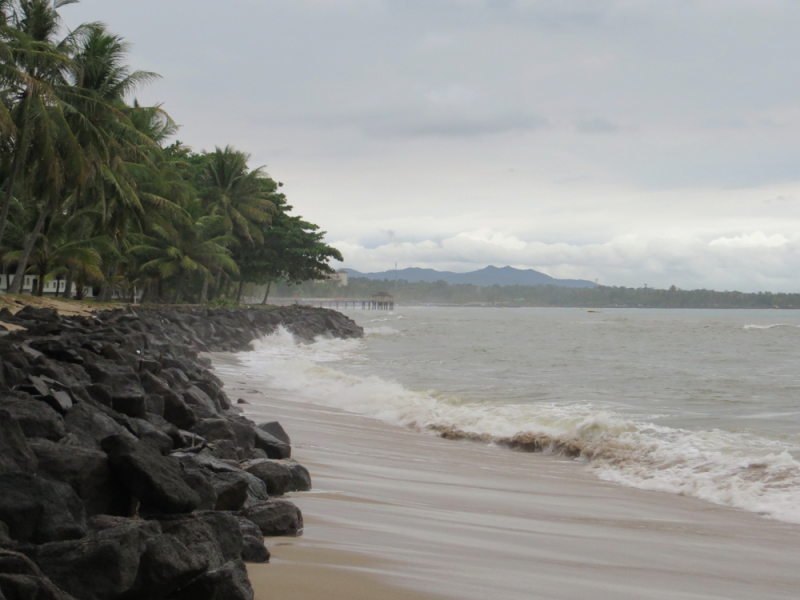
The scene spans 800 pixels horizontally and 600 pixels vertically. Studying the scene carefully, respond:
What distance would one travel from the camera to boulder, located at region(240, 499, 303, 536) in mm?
3508

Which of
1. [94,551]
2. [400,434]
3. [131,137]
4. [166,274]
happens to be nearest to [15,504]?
[94,551]

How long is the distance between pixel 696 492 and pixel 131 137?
77.7 ft

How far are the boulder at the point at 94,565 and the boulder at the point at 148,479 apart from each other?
0.54 metres

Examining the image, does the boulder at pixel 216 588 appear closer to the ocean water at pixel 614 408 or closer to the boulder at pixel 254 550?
the boulder at pixel 254 550

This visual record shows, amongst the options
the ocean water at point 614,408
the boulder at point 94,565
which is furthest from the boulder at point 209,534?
the ocean water at point 614,408

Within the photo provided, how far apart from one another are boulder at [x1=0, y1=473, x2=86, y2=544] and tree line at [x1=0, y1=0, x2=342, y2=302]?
14.1 metres

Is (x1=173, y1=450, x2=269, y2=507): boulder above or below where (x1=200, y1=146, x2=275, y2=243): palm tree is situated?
below

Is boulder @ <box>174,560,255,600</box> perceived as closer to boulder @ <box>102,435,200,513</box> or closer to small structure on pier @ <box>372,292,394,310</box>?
boulder @ <box>102,435,200,513</box>

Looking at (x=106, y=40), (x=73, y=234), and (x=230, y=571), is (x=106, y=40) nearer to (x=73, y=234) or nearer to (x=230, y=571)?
(x=73, y=234)

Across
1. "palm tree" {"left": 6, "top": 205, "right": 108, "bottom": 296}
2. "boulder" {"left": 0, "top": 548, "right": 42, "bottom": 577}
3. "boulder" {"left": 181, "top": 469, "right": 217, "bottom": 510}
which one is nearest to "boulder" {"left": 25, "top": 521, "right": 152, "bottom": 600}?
"boulder" {"left": 0, "top": 548, "right": 42, "bottom": 577}

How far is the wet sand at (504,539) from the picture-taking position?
3.09 m

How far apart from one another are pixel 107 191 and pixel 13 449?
78.4ft

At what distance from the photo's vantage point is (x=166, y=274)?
102 feet

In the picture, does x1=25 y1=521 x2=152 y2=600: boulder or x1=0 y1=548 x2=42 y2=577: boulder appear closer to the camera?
x1=0 y1=548 x2=42 y2=577: boulder
